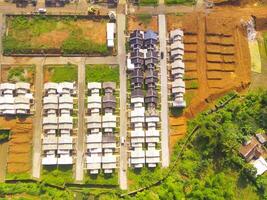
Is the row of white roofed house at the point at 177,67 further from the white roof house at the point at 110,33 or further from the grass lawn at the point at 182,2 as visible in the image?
the white roof house at the point at 110,33

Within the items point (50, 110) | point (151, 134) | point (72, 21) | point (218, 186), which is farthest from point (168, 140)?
point (72, 21)

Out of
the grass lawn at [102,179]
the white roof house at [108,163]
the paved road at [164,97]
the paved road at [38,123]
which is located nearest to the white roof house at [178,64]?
the paved road at [164,97]

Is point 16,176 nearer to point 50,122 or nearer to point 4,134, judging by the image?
point 4,134

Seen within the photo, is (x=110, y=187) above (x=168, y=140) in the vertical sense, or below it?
below

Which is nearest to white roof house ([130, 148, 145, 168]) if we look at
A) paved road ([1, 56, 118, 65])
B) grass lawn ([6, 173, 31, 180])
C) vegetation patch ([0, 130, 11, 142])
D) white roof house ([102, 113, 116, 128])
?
white roof house ([102, 113, 116, 128])

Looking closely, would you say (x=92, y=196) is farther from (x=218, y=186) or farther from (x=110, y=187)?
(x=218, y=186)
